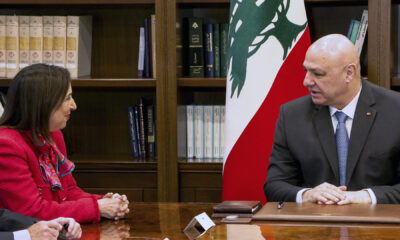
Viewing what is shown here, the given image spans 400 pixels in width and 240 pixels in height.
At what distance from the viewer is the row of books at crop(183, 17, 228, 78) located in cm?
369

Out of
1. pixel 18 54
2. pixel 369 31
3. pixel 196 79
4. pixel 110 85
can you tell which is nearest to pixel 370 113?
pixel 369 31

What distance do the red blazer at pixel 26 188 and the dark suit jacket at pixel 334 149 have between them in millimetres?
857

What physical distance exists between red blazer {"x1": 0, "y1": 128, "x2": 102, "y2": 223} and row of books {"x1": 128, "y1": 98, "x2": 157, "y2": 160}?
5.54 feet

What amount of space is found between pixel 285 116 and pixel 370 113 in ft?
1.19

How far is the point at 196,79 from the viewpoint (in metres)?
3.66

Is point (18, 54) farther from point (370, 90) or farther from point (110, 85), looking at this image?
point (370, 90)

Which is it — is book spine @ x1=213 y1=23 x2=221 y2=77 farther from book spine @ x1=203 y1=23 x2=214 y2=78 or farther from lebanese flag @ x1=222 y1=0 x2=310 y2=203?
lebanese flag @ x1=222 y1=0 x2=310 y2=203

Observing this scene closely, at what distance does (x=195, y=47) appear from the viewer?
3.70m

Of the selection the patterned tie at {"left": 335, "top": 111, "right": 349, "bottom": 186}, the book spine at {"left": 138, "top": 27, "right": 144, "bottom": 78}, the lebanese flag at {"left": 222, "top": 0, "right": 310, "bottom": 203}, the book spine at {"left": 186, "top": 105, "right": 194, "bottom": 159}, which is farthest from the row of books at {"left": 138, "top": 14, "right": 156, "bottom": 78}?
the patterned tie at {"left": 335, "top": 111, "right": 349, "bottom": 186}

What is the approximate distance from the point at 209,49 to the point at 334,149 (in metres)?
1.34

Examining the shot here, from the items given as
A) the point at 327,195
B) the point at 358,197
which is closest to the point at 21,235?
the point at 327,195

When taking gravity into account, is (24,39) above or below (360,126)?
above

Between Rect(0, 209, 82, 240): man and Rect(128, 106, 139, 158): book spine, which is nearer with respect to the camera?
Rect(0, 209, 82, 240): man

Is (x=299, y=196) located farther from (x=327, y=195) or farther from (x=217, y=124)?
(x=217, y=124)
